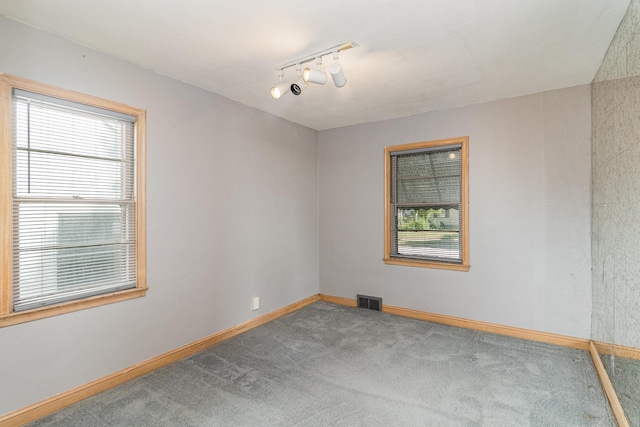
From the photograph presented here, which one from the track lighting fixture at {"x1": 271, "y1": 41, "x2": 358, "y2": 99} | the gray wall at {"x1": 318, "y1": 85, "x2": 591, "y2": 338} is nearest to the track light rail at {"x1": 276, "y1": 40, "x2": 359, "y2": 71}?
the track lighting fixture at {"x1": 271, "y1": 41, "x2": 358, "y2": 99}

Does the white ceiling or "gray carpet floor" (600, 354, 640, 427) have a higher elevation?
the white ceiling

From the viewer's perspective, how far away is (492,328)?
3.39m

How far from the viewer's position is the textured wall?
1740 millimetres

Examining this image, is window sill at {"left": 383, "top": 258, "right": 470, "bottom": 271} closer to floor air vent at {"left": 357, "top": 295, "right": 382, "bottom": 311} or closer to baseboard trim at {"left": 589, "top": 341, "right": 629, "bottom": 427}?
floor air vent at {"left": 357, "top": 295, "right": 382, "bottom": 311}

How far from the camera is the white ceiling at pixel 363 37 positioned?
1849mm

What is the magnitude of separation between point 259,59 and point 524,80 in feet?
7.69

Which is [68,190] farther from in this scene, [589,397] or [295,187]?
[589,397]

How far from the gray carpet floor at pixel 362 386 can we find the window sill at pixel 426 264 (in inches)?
28.2

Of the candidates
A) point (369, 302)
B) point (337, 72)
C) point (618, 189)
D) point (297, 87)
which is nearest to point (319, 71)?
point (337, 72)

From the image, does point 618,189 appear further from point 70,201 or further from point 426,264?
point 70,201

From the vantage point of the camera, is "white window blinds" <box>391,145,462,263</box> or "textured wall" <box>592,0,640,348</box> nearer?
"textured wall" <box>592,0,640,348</box>

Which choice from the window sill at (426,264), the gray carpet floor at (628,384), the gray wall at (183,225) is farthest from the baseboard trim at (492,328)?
the gray wall at (183,225)

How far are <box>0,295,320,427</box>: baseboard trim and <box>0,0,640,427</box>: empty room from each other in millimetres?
15

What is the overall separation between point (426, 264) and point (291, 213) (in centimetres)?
180
